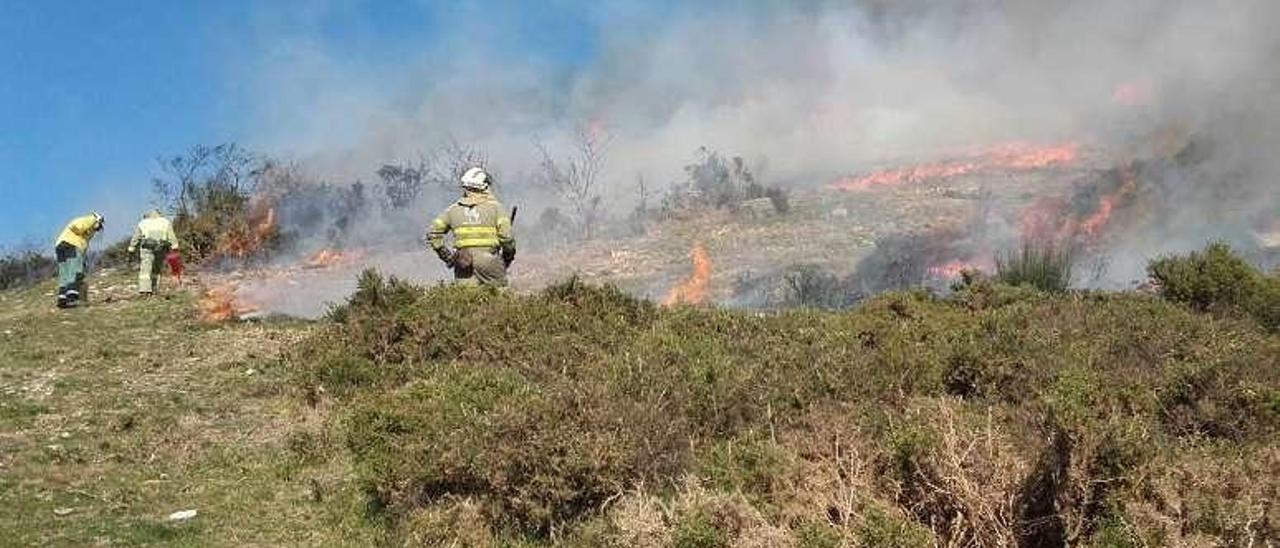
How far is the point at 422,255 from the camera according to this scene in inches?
969

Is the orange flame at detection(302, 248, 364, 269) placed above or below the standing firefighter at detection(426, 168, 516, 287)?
below

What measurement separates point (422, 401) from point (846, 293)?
10.7 metres

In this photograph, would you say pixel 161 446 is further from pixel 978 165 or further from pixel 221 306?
pixel 978 165

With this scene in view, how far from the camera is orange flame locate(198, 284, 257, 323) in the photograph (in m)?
14.7

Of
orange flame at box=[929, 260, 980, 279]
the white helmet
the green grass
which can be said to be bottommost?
orange flame at box=[929, 260, 980, 279]

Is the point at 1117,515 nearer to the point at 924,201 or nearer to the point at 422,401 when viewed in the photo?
the point at 422,401

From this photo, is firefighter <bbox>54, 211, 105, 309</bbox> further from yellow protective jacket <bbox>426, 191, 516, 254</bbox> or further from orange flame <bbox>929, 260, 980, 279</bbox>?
orange flame <bbox>929, 260, 980, 279</bbox>

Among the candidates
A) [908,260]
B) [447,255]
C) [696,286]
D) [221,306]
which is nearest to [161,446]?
[447,255]

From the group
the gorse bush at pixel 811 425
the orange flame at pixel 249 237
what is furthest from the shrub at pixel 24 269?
the gorse bush at pixel 811 425

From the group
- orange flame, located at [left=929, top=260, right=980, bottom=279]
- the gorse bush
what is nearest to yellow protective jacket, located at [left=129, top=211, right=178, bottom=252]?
the gorse bush

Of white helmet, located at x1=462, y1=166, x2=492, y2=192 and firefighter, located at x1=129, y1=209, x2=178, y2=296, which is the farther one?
firefighter, located at x1=129, y1=209, x2=178, y2=296

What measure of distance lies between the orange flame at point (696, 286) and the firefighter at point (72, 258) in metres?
8.86

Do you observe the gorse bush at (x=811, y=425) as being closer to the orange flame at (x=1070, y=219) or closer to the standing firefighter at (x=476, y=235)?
the standing firefighter at (x=476, y=235)

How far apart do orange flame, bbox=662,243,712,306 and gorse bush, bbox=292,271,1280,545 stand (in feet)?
23.1
